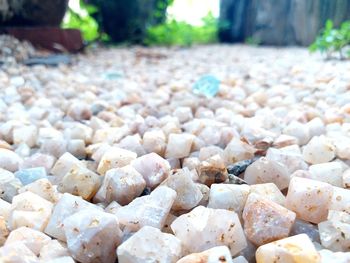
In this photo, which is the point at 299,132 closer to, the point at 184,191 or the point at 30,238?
the point at 184,191

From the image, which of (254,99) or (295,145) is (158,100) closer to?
(254,99)

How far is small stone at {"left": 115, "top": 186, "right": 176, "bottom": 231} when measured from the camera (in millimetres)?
639

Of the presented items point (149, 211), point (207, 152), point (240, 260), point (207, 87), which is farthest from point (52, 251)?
point (207, 87)

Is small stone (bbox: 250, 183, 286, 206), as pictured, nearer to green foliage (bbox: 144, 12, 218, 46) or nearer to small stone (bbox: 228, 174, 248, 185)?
small stone (bbox: 228, 174, 248, 185)

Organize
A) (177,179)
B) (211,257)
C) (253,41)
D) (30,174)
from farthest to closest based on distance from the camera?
(253,41), (30,174), (177,179), (211,257)

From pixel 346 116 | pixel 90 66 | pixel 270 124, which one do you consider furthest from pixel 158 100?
pixel 90 66

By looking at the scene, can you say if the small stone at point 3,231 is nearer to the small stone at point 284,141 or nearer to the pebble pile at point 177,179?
the pebble pile at point 177,179

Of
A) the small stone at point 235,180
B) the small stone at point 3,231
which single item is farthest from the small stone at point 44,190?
the small stone at point 235,180

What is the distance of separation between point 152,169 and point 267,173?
0.22 metres

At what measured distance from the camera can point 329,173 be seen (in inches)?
31.9

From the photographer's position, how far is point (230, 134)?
1.10 meters

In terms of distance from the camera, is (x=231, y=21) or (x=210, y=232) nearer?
(x=210, y=232)

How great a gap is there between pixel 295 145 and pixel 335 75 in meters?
1.10

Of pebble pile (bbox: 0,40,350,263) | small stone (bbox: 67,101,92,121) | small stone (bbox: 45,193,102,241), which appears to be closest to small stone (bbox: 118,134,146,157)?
pebble pile (bbox: 0,40,350,263)
